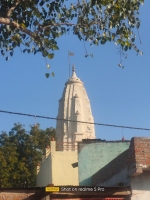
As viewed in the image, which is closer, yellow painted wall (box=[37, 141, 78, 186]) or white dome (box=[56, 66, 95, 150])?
yellow painted wall (box=[37, 141, 78, 186])

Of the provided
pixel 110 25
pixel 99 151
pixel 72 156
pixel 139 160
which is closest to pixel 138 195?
pixel 139 160

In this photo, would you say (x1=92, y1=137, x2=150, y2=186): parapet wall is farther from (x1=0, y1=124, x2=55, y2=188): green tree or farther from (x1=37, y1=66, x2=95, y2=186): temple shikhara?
(x1=37, y1=66, x2=95, y2=186): temple shikhara

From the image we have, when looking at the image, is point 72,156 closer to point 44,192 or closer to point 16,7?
point 44,192

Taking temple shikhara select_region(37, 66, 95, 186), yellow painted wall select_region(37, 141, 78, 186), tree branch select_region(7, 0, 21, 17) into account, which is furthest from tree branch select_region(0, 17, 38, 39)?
temple shikhara select_region(37, 66, 95, 186)

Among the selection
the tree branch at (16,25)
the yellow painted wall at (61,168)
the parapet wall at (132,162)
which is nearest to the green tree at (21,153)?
the yellow painted wall at (61,168)

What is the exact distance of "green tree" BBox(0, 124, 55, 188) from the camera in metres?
29.8

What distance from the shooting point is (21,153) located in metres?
31.5

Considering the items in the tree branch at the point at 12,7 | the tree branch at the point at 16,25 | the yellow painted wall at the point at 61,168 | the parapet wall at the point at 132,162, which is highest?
the tree branch at the point at 12,7

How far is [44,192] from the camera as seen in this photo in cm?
1116

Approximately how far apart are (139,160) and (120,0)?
15.6 feet

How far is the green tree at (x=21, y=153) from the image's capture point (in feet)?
97.7

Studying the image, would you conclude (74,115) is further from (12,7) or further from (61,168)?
(12,7)


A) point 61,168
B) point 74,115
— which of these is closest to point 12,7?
point 61,168

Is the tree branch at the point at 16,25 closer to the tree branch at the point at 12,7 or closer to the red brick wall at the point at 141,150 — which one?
the tree branch at the point at 12,7
